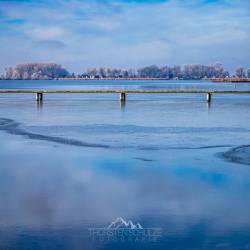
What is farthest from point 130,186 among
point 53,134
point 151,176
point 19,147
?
point 53,134

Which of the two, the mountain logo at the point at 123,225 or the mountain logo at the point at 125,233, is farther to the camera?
the mountain logo at the point at 123,225

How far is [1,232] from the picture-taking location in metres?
9.55

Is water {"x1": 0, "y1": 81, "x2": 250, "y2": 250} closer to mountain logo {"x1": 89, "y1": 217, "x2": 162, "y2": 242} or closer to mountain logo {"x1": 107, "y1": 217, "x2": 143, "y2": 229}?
mountain logo {"x1": 89, "y1": 217, "x2": 162, "y2": 242}

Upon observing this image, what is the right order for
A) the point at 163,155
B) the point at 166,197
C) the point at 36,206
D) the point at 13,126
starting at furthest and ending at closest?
the point at 13,126 < the point at 163,155 < the point at 166,197 < the point at 36,206

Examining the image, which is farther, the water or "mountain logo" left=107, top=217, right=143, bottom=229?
"mountain logo" left=107, top=217, right=143, bottom=229

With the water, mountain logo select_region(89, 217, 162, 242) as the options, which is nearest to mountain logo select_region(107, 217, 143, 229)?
mountain logo select_region(89, 217, 162, 242)

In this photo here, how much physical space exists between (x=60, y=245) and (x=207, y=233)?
112 inches

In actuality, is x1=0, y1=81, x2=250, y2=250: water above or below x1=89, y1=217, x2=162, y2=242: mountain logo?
above

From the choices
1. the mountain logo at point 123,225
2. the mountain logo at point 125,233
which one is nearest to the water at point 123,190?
the mountain logo at point 125,233

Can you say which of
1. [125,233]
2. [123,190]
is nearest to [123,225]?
[125,233]

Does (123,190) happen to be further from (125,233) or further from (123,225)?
(125,233)

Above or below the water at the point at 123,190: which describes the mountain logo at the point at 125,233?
below

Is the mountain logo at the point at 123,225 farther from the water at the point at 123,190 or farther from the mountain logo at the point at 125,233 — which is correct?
the water at the point at 123,190

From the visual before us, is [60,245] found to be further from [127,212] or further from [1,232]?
[127,212]
